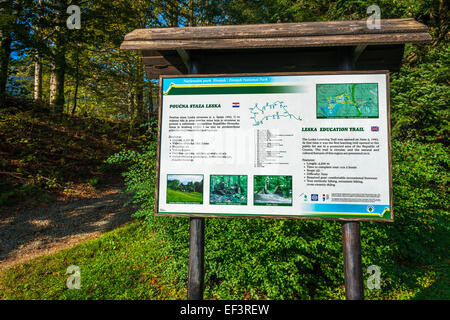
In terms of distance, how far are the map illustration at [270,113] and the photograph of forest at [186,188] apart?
2.66 feet

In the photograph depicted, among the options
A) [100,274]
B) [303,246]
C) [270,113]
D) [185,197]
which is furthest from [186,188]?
[100,274]

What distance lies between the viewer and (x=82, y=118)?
11844 mm

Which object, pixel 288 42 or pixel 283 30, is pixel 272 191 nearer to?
pixel 288 42

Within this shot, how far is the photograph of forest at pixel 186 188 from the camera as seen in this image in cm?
237

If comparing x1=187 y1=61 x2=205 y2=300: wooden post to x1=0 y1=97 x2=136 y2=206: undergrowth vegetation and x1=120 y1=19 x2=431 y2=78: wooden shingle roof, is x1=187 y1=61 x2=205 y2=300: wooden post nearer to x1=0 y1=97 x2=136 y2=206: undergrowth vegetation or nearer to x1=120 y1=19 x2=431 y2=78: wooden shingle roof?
x1=120 y1=19 x2=431 y2=78: wooden shingle roof

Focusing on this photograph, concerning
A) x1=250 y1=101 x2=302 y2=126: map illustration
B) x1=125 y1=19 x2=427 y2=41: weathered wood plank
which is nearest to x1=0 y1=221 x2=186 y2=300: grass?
x1=250 y1=101 x2=302 y2=126: map illustration

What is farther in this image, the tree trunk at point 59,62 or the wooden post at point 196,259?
the tree trunk at point 59,62

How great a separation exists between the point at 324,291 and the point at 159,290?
8.31 feet

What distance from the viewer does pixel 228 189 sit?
7.68 ft

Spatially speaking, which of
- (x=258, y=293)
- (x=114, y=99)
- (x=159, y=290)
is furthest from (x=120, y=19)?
(x=258, y=293)

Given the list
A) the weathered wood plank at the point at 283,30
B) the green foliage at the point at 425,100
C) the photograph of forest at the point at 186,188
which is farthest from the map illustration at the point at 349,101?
the green foliage at the point at 425,100

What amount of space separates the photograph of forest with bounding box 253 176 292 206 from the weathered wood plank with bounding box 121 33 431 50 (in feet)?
4.20

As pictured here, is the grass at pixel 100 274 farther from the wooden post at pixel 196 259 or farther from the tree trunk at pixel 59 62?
the tree trunk at pixel 59 62

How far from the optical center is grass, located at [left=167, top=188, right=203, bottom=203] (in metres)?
2.37
